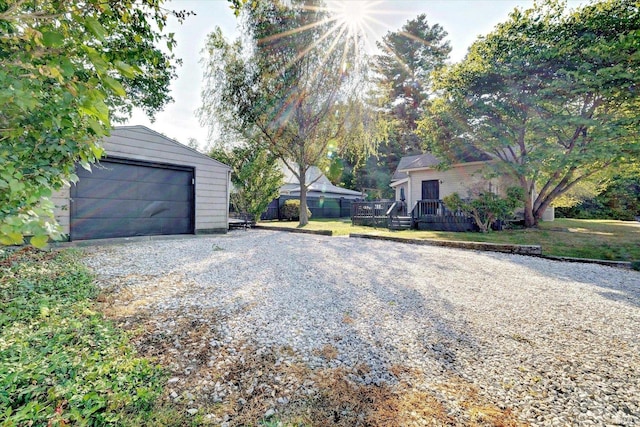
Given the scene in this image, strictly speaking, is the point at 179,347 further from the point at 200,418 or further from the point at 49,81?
the point at 49,81

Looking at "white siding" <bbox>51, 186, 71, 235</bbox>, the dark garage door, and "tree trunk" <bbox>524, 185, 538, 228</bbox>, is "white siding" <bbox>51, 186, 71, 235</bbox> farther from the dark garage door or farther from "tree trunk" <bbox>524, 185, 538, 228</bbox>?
"tree trunk" <bbox>524, 185, 538, 228</bbox>

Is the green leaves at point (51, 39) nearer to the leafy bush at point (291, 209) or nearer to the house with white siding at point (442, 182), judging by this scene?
the house with white siding at point (442, 182)

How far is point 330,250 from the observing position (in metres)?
6.79

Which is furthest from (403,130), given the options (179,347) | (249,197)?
(179,347)

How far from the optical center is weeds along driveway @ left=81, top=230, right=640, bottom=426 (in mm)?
1618

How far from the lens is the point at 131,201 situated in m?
7.30

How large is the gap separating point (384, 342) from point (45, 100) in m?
2.67

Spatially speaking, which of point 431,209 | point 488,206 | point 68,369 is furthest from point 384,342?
point 431,209

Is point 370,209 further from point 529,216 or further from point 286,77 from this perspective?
point 286,77

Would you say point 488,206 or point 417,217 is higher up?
point 488,206

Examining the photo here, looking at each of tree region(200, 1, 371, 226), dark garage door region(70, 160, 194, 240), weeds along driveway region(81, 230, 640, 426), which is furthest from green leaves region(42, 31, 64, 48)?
tree region(200, 1, 371, 226)

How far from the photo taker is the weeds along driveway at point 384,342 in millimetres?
1618

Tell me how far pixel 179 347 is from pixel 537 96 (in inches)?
454

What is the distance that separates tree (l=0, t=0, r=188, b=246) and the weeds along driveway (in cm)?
122
